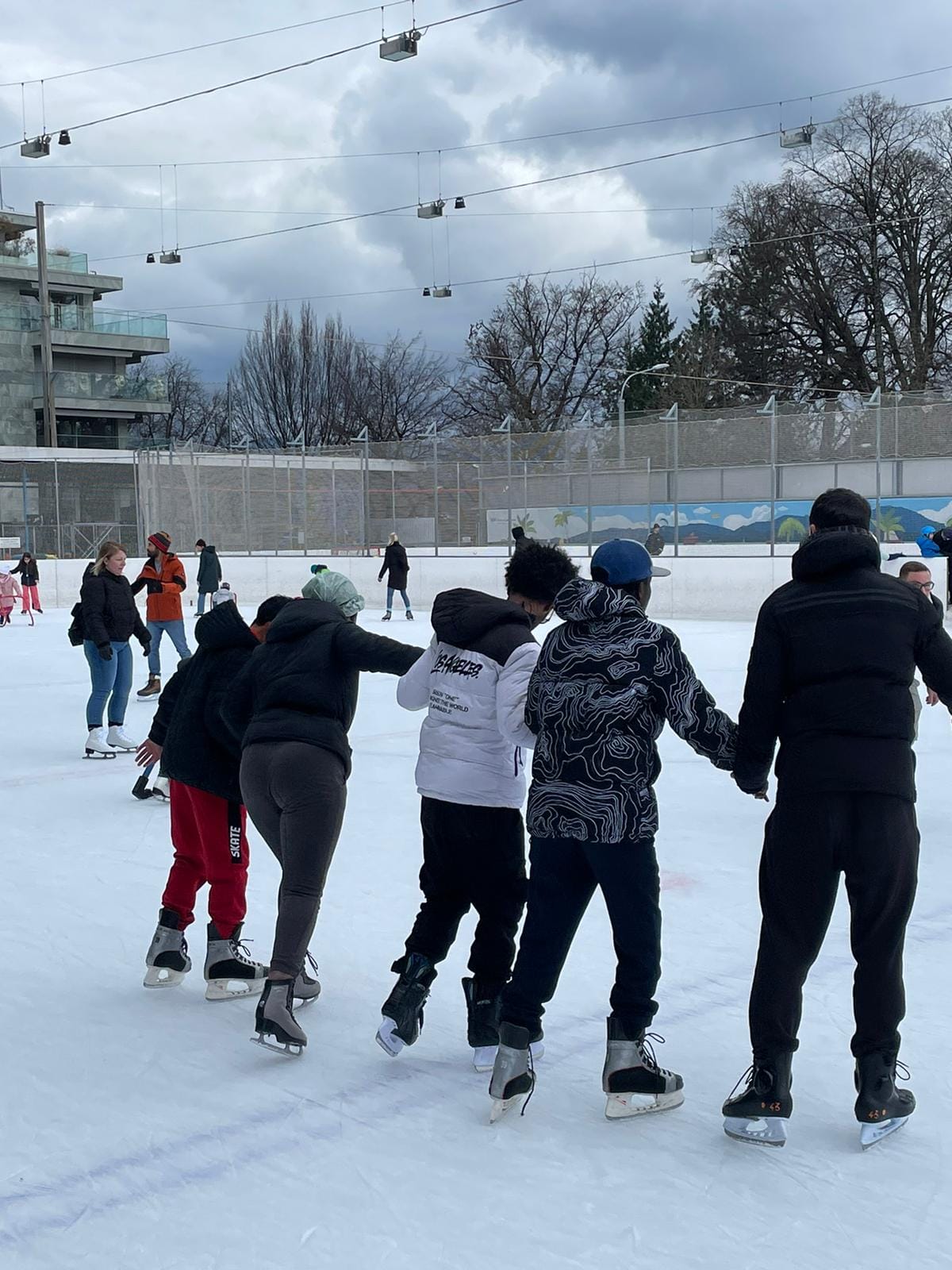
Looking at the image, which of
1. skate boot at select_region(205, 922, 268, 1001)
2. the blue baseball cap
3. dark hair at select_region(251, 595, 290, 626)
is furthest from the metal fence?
the blue baseball cap

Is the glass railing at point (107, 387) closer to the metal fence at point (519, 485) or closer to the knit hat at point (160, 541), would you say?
the metal fence at point (519, 485)

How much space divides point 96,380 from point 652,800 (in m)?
50.1

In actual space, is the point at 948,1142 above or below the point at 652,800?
below

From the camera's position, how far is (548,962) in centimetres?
328

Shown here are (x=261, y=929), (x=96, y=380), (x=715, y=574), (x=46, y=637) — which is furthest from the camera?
(x=96, y=380)

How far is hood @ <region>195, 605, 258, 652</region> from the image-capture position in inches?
164

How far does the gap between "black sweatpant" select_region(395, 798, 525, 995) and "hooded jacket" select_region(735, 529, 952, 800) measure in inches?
28.7

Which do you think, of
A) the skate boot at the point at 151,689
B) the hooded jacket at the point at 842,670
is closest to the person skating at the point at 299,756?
the hooded jacket at the point at 842,670

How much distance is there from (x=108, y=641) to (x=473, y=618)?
5.85 m

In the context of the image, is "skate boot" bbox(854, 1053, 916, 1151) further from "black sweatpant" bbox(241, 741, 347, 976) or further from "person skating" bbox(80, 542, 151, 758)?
"person skating" bbox(80, 542, 151, 758)

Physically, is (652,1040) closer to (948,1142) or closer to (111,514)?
(948,1142)

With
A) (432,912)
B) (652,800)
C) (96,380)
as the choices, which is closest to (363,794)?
(432,912)

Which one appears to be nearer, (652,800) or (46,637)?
(652,800)

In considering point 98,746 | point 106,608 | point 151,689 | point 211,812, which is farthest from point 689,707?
point 151,689
